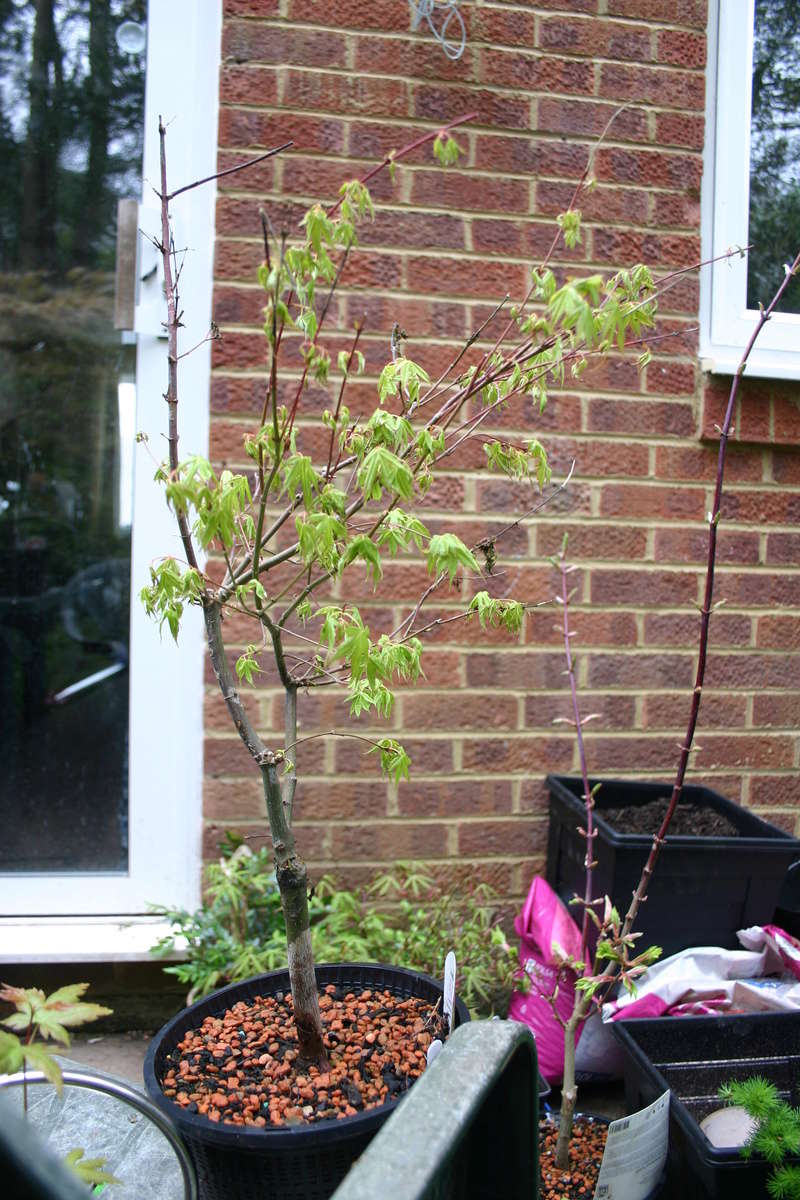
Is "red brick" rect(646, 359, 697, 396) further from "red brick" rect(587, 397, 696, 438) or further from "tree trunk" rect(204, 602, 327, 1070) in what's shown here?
"tree trunk" rect(204, 602, 327, 1070)

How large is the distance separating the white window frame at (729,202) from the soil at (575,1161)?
1.93 meters

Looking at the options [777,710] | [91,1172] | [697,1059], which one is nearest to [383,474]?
[91,1172]

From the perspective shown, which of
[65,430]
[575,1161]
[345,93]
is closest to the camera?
[575,1161]

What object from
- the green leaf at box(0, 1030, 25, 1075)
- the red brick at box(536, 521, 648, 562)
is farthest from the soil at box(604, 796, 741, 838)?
the green leaf at box(0, 1030, 25, 1075)

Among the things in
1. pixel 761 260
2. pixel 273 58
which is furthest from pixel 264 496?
pixel 761 260

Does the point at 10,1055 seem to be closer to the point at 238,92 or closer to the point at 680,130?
the point at 238,92

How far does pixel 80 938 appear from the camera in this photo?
2340 millimetres

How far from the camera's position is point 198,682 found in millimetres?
2416

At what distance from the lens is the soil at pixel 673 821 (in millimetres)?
2230

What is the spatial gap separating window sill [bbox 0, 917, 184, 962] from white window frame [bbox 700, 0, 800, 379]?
2.16 meters

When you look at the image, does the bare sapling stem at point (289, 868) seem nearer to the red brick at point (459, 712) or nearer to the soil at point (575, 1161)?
the soil at point (575, 1161)

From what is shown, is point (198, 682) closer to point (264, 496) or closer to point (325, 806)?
Answer: point (325, 806)

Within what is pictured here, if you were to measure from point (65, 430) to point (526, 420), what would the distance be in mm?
1257

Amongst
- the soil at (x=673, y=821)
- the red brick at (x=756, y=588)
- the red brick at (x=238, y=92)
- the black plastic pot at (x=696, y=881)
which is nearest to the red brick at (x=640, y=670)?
the red brick at (x=756, y=588)
